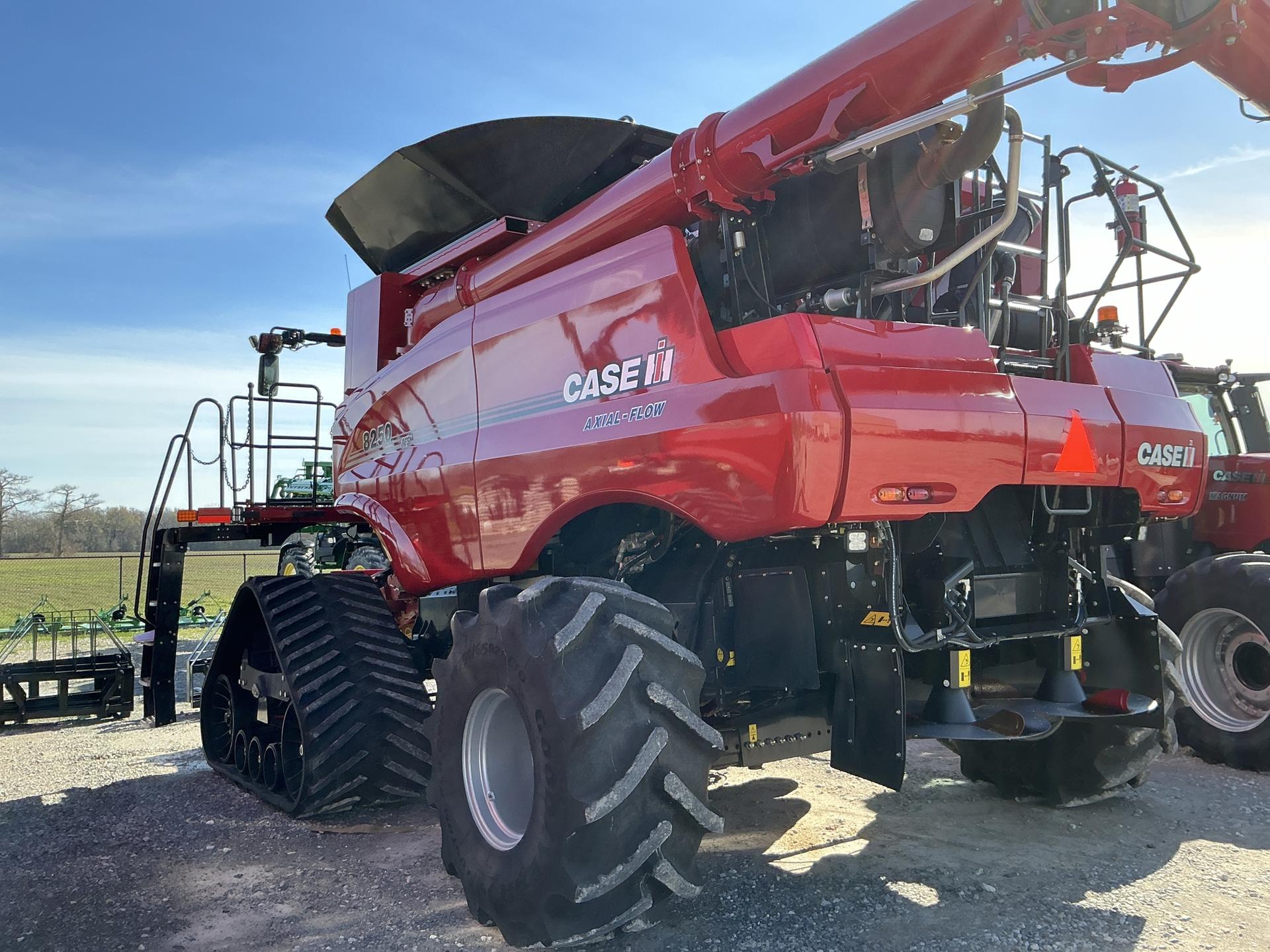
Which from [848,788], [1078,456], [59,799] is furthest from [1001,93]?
[59,799]

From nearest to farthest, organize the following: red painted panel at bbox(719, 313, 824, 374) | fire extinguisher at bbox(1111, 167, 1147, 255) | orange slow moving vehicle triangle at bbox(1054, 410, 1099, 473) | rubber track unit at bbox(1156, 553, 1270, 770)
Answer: red painted panel at bbox(719, 313, 824, 374)
orange slow moving vehicle triangle at bbox(1054, 410, 1099, 473)
fire extinguisher at bbox(1111, 167, 1147, 255)
rubber track unit at bbox(1156, 553, 1270, 770)

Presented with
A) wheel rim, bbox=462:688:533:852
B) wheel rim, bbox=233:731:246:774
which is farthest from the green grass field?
wheel rim, bbox=462:688:533:852

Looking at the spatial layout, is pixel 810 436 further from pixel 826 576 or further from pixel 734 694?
pixel 734 694

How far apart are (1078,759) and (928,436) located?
8.18ft

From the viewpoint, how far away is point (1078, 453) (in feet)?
13.0

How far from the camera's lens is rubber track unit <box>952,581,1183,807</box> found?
184 inches

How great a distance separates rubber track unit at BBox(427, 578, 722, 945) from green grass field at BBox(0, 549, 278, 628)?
14913 millimetres

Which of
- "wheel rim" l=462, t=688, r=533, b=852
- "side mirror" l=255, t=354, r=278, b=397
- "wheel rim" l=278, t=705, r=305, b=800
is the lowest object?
"wheel rim" l=278, t=705, r=305, b=800

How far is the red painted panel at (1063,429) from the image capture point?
3.81m

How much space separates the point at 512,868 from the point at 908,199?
2.74 m

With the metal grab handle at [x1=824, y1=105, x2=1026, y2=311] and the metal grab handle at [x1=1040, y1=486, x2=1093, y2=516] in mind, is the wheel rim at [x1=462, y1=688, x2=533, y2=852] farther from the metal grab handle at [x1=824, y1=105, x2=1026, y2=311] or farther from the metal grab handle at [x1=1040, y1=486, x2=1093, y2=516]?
the metal grab handle at [x1=1040, y1=486, x2=1093, y2=516]

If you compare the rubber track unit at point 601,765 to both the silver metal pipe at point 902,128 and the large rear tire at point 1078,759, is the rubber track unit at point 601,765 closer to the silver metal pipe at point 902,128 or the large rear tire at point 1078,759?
the silver metal pipe at point 902,128

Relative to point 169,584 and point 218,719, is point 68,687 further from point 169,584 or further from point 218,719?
point 218,719

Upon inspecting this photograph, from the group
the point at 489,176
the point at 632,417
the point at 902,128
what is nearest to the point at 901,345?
the point at 902,128
